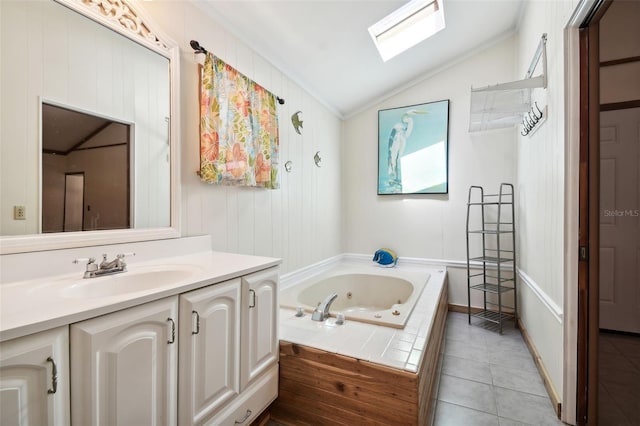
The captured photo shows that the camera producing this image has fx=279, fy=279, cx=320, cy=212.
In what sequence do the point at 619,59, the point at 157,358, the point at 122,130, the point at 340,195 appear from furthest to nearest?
the point at 340,195, the point at 619,59, the point at 122,130, the point at 157,358

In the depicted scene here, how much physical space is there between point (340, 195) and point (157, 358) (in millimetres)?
2926

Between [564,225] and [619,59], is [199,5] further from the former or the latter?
[619,59]

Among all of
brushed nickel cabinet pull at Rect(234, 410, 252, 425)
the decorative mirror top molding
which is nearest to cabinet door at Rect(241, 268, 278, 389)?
brushed nickel cabinet pull at Rect(234, 410, 252, 425)

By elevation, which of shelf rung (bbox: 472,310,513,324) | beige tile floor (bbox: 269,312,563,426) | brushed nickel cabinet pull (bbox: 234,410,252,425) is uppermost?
brushed nickel cabinet pull (bbox: 234,410,252,425)

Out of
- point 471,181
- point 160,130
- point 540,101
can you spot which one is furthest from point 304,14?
point 471,181

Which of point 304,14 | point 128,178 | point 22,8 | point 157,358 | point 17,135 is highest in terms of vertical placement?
point 304,14

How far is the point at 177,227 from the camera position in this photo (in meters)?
1.55

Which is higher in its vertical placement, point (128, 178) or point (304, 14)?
point (304, 14)

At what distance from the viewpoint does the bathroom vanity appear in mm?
671

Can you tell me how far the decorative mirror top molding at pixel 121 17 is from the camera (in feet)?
3.98

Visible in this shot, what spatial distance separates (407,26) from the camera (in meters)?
2.51

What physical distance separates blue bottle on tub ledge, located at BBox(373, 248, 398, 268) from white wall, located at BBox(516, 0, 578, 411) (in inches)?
48.3

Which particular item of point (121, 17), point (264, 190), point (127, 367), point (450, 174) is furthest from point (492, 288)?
point (121, 17)

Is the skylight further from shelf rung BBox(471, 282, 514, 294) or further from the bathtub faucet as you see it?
shelf rung BBox(471, 282, 514, 294)
